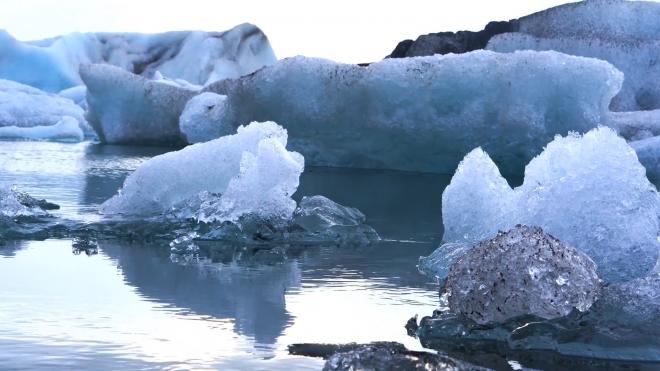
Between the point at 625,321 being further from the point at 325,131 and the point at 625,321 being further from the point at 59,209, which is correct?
the point at 325,131

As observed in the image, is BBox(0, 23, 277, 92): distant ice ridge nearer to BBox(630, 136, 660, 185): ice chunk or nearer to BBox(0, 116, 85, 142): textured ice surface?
BBox(0, 116, 85, 142): textured ice surface

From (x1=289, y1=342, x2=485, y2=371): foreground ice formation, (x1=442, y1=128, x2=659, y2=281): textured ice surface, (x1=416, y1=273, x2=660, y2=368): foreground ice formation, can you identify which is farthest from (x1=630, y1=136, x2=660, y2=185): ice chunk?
(x1=289, y1=342, x2=485, y2=371): foreground ice formation

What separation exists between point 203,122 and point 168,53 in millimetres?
18376

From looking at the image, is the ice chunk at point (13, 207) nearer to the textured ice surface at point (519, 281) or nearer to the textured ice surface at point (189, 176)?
the textured ice surface at point (189, 176)

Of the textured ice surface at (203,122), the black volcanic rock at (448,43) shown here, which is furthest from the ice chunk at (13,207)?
the black volcanic rock at (448,43)

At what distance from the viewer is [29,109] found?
20719mm

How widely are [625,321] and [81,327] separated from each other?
151cm

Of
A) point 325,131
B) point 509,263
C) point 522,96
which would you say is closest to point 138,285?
point 509,263

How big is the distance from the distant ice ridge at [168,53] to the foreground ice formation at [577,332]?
85.6 feet

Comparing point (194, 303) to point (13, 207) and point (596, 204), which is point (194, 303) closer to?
point (596, 204)

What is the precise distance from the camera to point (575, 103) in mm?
9453

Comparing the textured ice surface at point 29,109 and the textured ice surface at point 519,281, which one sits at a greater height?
the textured ice surface at point 29,109

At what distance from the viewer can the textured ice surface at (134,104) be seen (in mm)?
14523

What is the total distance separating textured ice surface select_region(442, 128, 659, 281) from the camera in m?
3.59
